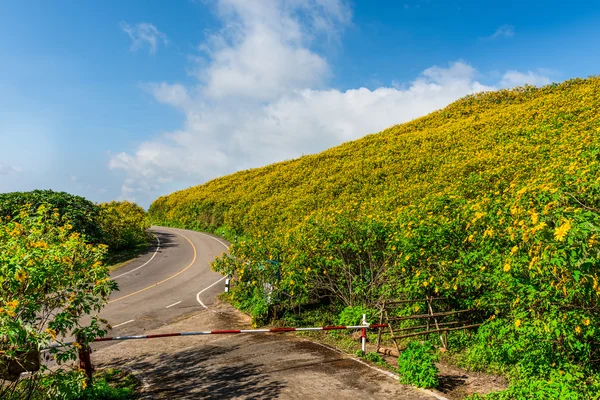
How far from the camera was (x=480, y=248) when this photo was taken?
866cm

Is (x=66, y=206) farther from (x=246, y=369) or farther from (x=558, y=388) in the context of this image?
(x=558, y=388)

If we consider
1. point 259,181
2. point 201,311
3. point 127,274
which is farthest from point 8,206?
point 259,181

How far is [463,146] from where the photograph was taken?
81.4ft

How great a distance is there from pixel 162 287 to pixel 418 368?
53.2 feet

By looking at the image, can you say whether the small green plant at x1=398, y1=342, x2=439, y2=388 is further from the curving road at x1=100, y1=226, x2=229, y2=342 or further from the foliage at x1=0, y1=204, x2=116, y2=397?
the curving road at x1=100, y1=226, x2=229, y2=342

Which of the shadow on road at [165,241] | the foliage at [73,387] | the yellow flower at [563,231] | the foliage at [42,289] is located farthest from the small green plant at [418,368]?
the shadow on road at [165,241]

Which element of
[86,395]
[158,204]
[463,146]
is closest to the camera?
[86,395]

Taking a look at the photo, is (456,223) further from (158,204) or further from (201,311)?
(158,204)

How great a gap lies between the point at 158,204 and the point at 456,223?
57.0 meters

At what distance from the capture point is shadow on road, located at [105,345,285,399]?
283 inches

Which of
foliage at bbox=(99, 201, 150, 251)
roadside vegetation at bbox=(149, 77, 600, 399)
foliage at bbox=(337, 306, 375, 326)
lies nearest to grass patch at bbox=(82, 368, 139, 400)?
roadside vegetation at bbox=(149, 77, 600, 399)

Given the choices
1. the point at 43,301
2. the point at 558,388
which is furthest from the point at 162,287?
the point at 558,388

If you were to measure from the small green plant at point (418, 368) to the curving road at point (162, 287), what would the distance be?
6933 millimetres

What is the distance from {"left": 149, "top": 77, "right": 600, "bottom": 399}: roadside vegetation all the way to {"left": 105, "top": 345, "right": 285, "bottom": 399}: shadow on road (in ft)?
10.8
